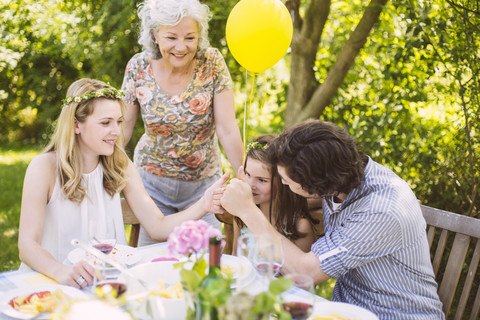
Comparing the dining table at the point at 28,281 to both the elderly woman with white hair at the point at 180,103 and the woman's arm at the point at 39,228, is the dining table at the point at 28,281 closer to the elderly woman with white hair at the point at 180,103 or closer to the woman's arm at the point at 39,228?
the woman's arm at the point at 39,228

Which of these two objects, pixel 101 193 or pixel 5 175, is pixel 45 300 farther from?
pixel 5 175

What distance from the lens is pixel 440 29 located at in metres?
3.33

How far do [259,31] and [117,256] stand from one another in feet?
4.50

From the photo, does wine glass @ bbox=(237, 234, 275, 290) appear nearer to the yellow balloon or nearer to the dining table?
the dining table

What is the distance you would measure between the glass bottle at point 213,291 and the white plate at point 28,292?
535 millimetres

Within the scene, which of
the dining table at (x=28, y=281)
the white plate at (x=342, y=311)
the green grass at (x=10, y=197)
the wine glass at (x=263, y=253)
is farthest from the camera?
the green grass at (x=10, y=197)

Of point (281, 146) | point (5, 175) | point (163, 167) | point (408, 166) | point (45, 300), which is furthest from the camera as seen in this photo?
point (5, 175)

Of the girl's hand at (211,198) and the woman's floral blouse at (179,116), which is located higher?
the woman's floral blouse at (179,116)

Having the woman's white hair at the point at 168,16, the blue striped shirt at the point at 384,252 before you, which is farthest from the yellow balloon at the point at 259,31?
the blue striped shirt at the point at 384,252

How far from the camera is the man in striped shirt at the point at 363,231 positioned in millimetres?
1797

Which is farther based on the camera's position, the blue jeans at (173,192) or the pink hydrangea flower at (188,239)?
the blue jeans at (173,192)

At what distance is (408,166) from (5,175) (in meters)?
5.84

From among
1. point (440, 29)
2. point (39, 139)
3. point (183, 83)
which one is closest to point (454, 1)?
point (440, 29)

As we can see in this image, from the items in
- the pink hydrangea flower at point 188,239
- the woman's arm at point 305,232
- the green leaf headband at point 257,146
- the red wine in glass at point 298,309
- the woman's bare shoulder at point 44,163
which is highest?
the green leaf headband at point 257,146
